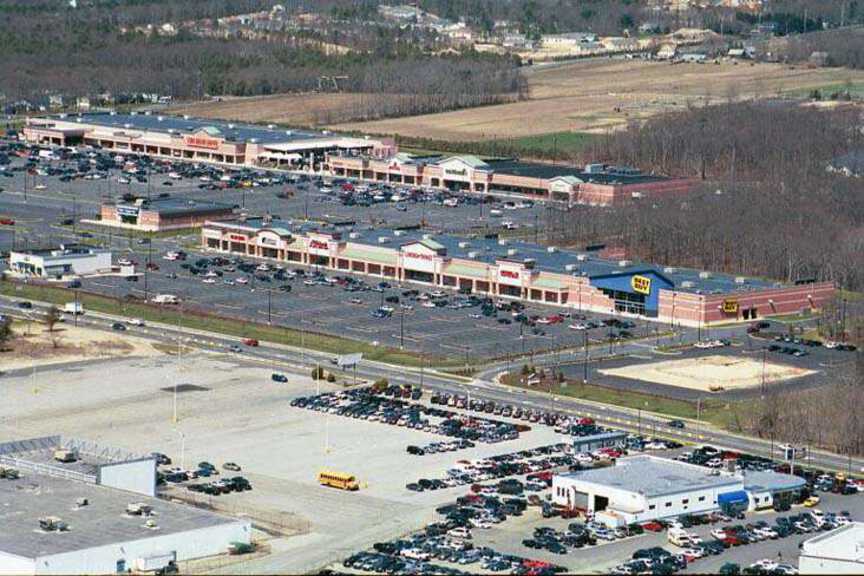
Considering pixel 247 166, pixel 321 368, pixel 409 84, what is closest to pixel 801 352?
pixel 321 368

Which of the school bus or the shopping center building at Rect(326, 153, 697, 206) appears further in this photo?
the shopping center building at Rect(326, 153, 697, 206)

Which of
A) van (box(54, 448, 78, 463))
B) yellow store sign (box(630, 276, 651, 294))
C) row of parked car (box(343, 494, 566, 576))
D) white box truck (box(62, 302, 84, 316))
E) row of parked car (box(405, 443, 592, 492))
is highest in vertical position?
van (box(54, 448, 78, 463))

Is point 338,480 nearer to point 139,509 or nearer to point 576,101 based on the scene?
point 139,509

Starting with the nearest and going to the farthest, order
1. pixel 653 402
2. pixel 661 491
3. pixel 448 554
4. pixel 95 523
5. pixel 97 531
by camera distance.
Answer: pixel 97 531 < pixel 95 523 < pixel 448 554 < pixel 661 491 < pixel 653 402

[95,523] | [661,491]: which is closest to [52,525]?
[95,523]

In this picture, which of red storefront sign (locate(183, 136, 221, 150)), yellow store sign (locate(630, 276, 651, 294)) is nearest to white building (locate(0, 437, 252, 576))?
yellow store sign (locate(630, 276, 651, 294))

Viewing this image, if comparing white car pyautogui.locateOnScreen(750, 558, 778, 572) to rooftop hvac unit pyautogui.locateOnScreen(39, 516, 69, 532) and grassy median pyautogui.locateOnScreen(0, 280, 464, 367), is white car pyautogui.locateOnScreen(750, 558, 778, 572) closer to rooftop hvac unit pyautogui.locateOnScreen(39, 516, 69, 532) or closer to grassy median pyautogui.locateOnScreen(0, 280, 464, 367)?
rooftop hvac unit pyautogui.locateOnScreen(39, 516, 69, 532)

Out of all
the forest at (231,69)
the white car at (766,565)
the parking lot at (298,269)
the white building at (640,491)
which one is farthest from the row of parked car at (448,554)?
the forest at (231,69)

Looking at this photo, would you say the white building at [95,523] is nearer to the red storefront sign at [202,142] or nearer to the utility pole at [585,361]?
the utility pole at [585,361]
